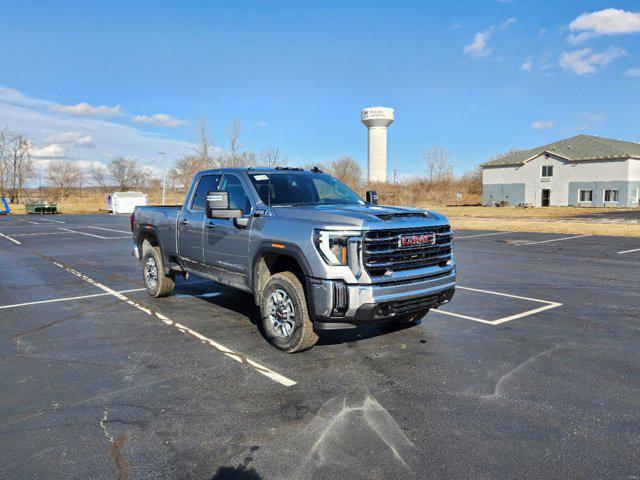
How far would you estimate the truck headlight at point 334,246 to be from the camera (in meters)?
4.57

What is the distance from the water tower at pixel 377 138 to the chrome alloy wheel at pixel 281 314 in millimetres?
114685

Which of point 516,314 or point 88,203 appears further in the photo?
point 88,203

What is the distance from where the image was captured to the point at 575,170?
187ft

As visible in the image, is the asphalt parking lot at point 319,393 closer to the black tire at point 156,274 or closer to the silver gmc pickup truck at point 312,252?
the black tire at point 156,274

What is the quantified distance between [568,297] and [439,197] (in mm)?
70048

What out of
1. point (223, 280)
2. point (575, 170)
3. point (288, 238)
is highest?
point (575, 170)

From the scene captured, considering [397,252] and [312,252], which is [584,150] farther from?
[312,252]

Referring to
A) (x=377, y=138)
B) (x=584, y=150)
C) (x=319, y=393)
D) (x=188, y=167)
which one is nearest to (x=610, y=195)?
(x=584, y=150)

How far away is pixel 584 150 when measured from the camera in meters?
58.2

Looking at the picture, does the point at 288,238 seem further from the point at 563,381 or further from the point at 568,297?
the point at 568,297

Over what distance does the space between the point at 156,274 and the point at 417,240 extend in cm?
487

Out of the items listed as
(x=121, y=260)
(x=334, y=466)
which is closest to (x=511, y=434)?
(x=334, y=466)

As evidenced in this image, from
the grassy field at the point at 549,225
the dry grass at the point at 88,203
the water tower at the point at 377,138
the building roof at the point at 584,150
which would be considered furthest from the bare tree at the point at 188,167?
the water tower at the point at 377,138

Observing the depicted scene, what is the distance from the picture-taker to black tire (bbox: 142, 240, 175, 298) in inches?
308
